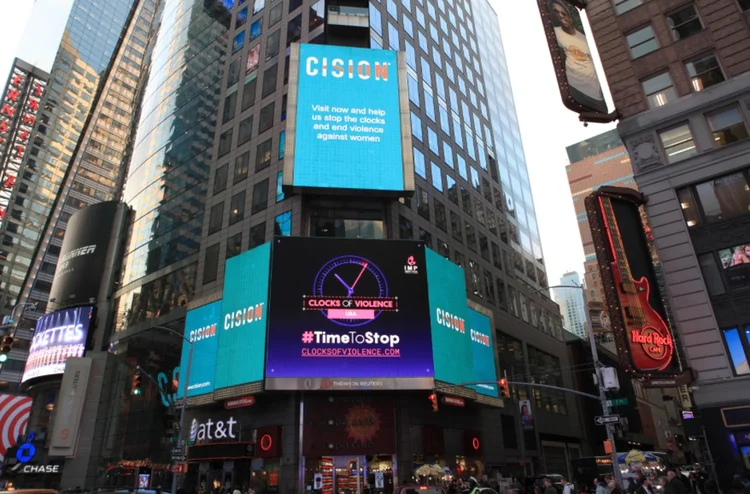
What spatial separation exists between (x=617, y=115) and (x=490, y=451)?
28.1 m

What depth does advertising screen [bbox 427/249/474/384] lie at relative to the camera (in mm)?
37500

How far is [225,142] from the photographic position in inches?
1986

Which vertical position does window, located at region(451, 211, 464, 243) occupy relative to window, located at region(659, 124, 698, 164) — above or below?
above

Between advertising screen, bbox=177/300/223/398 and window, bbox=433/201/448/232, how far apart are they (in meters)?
20.9

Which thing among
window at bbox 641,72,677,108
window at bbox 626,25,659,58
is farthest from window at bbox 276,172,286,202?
window at bbox 641,72,677,108

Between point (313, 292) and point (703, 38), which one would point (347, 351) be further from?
point (703, 38)

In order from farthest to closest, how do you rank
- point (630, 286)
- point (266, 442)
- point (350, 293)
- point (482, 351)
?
1. point (482, 351)
2. point (350, 293)
3. point (266, 442)
4. point (630, 286)

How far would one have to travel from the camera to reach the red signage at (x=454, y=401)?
3678 centimetres

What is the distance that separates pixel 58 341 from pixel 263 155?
32.4 metres

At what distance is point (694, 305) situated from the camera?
23.0 meters

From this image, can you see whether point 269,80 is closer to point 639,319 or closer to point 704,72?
point 704,72

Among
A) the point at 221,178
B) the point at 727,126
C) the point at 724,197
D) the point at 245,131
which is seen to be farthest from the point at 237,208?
the point at 727,126

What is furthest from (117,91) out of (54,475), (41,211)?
(54,475)

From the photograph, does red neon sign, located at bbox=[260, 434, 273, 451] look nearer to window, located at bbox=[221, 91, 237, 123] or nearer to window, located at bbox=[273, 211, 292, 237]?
window, located at bbox=[273, 211, 292, 237]
